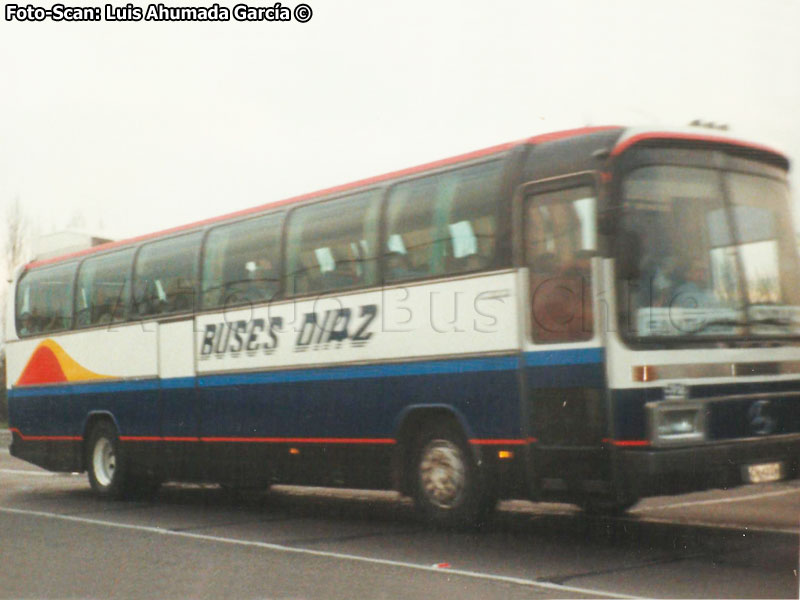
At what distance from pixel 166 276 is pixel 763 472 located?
809 centimetres

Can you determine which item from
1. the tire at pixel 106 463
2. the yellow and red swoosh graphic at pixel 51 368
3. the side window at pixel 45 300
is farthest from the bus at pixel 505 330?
the side window at pixel 45 300

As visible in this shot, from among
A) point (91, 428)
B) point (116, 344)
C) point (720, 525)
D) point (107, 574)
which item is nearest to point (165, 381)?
point (116, 344)

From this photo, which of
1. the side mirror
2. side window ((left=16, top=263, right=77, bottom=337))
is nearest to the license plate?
the side mirror

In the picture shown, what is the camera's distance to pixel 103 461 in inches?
605

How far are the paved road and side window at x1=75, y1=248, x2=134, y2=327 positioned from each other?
9.04 ft

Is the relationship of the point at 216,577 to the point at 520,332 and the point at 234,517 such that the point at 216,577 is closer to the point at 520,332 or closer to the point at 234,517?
the point at 520,332

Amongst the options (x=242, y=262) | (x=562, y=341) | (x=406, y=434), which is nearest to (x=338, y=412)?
(x=406, y=434)

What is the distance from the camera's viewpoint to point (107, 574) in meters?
8.34

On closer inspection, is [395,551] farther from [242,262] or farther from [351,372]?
[242,262]

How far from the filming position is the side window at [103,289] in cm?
1495

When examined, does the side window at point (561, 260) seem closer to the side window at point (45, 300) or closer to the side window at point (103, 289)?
the side window at point (103, 289)

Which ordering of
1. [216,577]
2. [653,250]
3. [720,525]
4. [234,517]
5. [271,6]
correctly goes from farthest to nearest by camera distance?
[234,517] → [271,6] → [720,525] → [653,250] → [216,577]

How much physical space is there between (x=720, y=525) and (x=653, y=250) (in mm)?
3075

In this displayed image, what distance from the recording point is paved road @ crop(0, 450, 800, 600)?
7484mm
